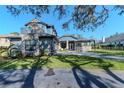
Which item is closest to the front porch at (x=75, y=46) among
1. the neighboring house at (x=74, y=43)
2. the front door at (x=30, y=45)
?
the neighboring house at (x=74, y=43)

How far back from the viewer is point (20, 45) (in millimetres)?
20203

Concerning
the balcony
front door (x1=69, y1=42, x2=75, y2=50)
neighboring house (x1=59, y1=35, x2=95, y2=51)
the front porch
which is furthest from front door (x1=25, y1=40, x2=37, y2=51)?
front door (x1=69, y1=42, x2=75, y2=50)

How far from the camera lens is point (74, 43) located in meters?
37.3

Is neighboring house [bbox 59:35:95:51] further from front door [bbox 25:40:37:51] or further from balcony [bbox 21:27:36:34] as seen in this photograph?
front door [bbox 25:40:37:51]

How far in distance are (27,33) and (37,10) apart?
1149cm

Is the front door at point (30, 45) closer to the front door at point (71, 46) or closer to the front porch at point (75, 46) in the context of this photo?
the front porch at point (75, 46)

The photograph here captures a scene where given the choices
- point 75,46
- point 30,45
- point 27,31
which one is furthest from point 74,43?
point 30,45

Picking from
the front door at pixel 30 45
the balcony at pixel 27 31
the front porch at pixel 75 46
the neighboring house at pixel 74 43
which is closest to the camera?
the front door at pixel 30 45

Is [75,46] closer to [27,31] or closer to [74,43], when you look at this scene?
[74,43]

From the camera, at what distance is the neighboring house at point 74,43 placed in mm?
35453

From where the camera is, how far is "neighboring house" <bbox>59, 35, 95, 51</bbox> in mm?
35453
